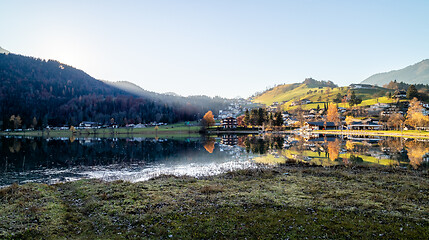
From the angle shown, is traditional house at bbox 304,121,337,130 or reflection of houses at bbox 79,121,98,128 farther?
reflection of houses at bbox 79,121,98,128

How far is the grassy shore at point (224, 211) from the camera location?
922 centimetres

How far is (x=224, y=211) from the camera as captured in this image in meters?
11.6

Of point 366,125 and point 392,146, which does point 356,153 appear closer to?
point 392,146

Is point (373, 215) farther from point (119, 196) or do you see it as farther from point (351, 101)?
point (351, 101)

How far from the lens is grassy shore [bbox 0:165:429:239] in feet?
30.2

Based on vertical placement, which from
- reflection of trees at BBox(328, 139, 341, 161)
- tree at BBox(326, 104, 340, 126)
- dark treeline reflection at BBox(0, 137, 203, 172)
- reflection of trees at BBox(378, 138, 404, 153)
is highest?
tree at BBox(326, 104, 340, 126)

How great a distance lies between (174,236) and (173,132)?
124 meters

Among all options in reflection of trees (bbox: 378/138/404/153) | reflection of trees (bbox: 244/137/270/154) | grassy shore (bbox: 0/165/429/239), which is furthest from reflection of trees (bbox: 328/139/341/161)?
grassy shore (bbox: 0/165/429/239)

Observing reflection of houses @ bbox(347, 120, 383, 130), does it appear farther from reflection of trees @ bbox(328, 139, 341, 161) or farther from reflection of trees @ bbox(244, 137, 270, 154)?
reflection of trees @ bbox(328, 139, 341, 161)

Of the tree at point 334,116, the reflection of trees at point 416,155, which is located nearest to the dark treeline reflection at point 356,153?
the reflection of trees at point 416,155

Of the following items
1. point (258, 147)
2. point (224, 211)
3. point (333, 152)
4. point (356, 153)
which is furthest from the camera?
point (258, 147)

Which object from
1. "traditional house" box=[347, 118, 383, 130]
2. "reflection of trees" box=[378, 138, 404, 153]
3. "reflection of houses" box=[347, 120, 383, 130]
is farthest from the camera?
"traditional house" box=[347, 118, 383, 130]

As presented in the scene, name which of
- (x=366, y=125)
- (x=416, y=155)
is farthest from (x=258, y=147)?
(x=366, y=125)

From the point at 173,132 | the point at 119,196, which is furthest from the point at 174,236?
the point at 173,132
